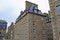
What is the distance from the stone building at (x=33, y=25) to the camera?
37.3m

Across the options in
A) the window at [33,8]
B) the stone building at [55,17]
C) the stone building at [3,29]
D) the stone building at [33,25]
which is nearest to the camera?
the stone building at [55,17]

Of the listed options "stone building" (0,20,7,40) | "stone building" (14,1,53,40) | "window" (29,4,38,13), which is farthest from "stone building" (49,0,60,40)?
"stone building" (0,20,7,40)

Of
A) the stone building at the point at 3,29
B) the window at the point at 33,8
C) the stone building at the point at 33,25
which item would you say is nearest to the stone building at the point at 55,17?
the stone building at the point at 33,25

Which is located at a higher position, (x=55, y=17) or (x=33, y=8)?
(x=33, y=8)

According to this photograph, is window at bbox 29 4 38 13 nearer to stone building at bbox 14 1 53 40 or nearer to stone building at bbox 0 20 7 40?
stone building at bbox 14 1 53 40

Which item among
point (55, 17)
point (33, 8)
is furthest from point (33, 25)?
point (55, 17)

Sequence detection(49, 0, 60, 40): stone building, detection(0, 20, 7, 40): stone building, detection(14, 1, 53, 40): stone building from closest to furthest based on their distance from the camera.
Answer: detection(49, 0, 60, 40): stone building < detection(14, 1, 53, 40): stone building < detection(0, 20, 7, 40): stone building

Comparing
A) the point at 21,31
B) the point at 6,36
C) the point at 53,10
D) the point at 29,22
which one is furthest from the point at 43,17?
the point at 6,36

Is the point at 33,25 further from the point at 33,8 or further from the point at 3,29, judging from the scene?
the point at 3,29

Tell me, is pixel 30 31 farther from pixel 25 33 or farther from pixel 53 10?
pixel 53 10

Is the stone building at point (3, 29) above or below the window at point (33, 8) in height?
below

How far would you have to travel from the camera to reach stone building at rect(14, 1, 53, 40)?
37.3m

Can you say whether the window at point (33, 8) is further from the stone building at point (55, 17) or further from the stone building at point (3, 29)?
the stone building at point (3, 29)

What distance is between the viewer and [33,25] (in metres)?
38.0
